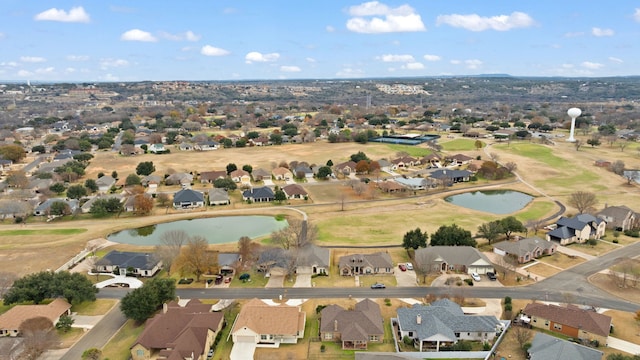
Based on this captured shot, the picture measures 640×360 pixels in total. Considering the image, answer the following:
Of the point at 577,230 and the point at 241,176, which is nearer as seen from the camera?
the point at 577,230

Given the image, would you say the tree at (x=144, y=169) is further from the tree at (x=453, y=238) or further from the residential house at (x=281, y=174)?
the tree at (x=453, y=238)

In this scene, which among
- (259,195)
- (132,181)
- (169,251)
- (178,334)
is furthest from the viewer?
(132,181)

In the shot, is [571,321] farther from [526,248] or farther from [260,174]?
[260,174]

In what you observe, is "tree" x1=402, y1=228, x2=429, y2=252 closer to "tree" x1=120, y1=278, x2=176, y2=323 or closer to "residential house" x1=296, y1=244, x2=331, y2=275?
"residential house" x1=296, y1=244, x2=331, y2=275

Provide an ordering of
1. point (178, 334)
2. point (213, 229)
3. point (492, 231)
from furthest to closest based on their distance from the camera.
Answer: point (213, 229) → point (492, 231) → point (178, 334)

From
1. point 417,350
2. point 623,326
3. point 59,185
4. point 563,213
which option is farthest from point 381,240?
point 59,185

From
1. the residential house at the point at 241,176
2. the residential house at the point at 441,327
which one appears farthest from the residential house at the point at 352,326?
the residential house at the point at 241,176

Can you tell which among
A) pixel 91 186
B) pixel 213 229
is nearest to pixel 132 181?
pixel 91 186

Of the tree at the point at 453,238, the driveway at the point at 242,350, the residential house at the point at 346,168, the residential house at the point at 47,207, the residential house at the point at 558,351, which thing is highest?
the residential house at the point at 346,168
